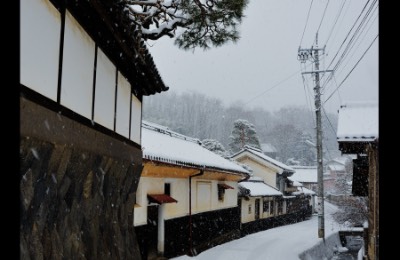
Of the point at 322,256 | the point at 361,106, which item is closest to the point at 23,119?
the point at 361,106

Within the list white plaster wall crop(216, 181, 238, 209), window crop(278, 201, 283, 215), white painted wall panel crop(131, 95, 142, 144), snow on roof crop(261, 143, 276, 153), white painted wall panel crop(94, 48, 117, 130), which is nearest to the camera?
white painted wall panel crop(94, 48, 117, 130)

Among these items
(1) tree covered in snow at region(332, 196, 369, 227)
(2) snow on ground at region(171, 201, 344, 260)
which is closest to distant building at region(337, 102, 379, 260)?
(2) snow on ground at region(171, 201, 344, 260)

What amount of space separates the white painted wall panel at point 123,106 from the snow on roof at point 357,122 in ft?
→ 13.6

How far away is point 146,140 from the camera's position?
1352 cm

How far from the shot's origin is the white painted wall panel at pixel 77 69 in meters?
4.47

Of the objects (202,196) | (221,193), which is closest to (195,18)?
(202,196)

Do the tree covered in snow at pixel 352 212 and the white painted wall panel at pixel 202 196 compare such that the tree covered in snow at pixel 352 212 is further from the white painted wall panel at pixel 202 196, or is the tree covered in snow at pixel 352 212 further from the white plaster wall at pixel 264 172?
the white painted wall panel at pixel 202 196

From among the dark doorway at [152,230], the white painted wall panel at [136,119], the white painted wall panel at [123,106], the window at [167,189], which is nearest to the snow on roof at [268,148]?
the window at [167,189]

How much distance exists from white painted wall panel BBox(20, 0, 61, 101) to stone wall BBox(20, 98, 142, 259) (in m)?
0.25

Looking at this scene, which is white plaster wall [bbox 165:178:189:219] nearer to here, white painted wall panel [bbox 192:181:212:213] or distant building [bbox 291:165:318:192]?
white painted wall panel [bbox 192:181:212:213]

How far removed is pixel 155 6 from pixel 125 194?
373cm

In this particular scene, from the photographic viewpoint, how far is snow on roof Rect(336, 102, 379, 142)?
7.12m

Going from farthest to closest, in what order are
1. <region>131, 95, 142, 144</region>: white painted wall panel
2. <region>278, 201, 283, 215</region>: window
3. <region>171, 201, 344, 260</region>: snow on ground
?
<region>278, 201, 283, 215</region>: window < <region>171, 201, 344, 260</region>: snow on ground < <region>131, 95, 142, 144</region>: white painted wall panel
